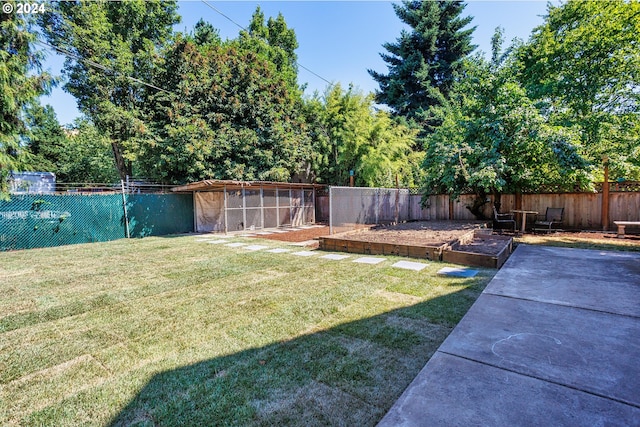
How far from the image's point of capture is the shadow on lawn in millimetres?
1824

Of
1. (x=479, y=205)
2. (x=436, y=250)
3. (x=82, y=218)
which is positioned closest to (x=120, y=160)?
(x=82, y=218)

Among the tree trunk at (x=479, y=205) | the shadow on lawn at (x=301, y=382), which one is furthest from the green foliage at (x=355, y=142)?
the shadow on lawn at (x=301, y=382)

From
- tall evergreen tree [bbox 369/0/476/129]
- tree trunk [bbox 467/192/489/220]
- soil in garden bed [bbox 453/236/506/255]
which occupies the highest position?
tall evergreen tree [bbox 369/0/476/129]

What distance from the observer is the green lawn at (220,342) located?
1930mm

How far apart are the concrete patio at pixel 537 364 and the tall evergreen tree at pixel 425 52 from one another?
18.4m

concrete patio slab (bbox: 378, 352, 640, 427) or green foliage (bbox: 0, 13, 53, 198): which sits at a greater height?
green foliage (bbox: 0, 13, 53, 198)

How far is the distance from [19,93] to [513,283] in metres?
10.4

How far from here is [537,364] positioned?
2203 millimetres

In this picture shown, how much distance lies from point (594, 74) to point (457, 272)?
35.2ft

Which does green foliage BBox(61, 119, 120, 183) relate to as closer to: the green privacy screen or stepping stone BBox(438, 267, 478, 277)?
the green privacy screen

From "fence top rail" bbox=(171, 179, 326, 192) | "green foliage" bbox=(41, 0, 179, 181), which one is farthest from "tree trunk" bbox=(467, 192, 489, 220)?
"green foliage" bbox=(41, 0, 179, 181)

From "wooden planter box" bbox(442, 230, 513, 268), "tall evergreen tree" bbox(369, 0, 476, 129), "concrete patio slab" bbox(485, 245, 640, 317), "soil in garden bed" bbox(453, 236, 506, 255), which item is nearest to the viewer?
"concrete patio slab" bbox(485, 245, 640, 317)

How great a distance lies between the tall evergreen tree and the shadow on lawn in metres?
19.6

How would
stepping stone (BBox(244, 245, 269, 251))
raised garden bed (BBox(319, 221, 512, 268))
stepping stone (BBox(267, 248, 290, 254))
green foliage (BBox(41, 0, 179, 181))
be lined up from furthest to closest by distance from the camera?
green foliage (BBox(41, 0, 179, 181))
stepping stone (BBox(244, 245, 269, 251))
stepping stone (BBox(267, 248, 290, 254))
raised garden bed (BBox(319, 221, 512, 268))
